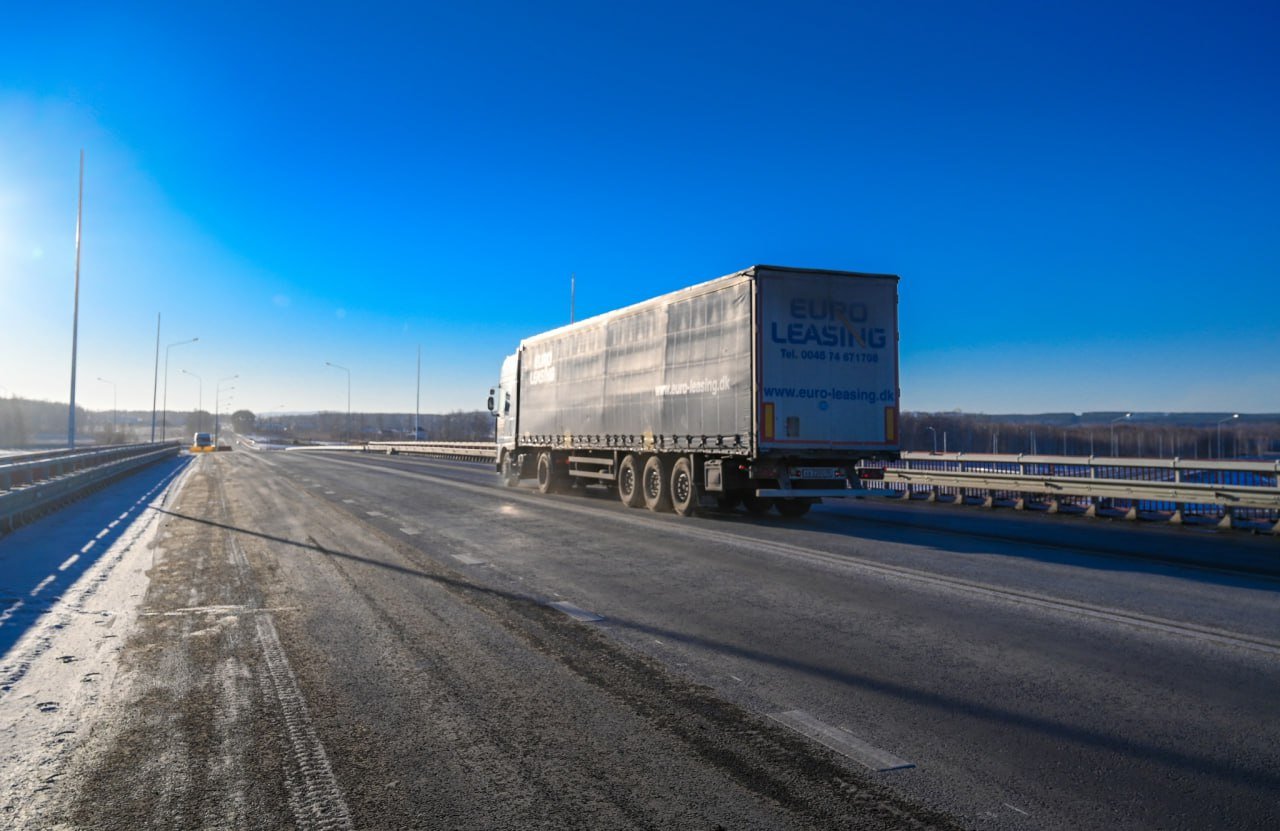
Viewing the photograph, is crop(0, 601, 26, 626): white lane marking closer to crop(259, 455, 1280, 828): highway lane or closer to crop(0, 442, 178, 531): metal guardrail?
crop(259, 455, 1280, 828): highway lane

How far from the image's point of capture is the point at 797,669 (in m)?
5.52

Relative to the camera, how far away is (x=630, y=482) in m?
18.0

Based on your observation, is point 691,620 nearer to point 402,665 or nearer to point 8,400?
point 402,665

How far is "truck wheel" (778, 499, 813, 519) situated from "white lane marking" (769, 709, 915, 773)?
11.7m

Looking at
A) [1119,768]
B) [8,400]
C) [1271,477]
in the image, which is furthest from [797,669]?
[8,400]

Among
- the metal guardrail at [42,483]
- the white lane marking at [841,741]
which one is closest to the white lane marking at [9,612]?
the white lane marking at [841,741]

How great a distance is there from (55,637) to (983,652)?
6745 mm

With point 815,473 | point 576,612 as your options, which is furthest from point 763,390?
point 576,612

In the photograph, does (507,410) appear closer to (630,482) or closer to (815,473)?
(630,482)

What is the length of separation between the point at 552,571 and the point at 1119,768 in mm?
6405

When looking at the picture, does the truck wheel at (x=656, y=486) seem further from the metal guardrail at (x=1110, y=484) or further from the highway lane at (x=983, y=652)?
the metal guardrail at (x=1110, y=484)

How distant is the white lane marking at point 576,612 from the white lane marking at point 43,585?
16.4ft

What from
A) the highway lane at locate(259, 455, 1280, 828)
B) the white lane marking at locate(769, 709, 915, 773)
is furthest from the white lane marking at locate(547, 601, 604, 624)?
the white lane marking at locate(769, 709, 915, 773)

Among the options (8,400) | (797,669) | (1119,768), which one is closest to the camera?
(1119,768)
